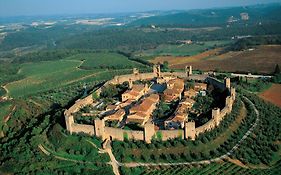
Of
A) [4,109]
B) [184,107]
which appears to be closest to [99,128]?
[184,107]

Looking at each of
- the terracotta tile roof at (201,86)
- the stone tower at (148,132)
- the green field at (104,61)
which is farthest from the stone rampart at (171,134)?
the green field at (104,61)

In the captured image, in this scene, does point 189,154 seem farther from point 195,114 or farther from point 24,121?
point 24,121

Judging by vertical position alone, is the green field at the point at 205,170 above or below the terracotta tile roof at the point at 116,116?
below

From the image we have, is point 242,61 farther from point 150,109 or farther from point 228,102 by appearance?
point 150,109

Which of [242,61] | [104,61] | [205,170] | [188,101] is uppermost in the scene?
[188,101]

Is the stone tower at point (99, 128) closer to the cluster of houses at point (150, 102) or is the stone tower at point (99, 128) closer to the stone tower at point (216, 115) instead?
the cluster of houses at point (150, 102)

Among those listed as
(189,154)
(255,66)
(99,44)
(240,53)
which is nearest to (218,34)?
(99,44)
